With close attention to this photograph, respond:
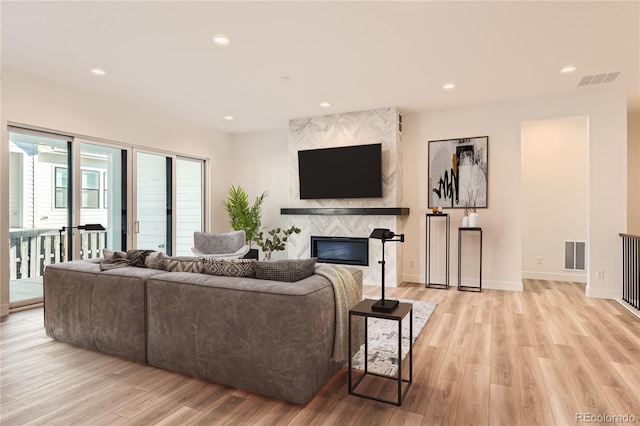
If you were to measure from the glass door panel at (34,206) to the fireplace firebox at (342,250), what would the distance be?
3.63m

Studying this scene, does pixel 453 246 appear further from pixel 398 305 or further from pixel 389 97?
pixel 398 305

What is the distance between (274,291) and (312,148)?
4314 mm

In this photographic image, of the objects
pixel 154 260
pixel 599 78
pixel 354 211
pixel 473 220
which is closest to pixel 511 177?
pixel 473 220

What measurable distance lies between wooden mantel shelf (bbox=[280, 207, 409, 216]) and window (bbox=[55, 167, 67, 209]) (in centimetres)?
316

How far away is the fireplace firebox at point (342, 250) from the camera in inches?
231

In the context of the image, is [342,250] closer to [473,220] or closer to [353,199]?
[353,199]

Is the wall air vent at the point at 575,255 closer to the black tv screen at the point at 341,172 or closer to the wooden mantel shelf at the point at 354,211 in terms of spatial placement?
the wooden mantel shelf at the point at 354,211

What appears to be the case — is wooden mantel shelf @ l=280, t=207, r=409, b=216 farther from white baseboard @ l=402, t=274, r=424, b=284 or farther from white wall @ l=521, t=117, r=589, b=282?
white wall @ l=521, t=117, r=589, b=282

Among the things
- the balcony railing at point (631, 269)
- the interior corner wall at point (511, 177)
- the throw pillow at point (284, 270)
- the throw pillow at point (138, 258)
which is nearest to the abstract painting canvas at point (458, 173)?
the interior corner wall at point (511, 177)

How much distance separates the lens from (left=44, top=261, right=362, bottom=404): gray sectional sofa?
2.11 metres

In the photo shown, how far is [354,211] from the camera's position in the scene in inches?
226

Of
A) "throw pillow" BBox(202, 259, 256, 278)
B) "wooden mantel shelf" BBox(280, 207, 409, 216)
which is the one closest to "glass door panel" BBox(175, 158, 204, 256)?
"wooden mantel shelf" BBox(280, 207, 409, 216)

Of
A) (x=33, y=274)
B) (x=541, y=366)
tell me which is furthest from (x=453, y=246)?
(x=33, y=274)

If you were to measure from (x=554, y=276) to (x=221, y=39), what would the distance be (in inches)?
237
